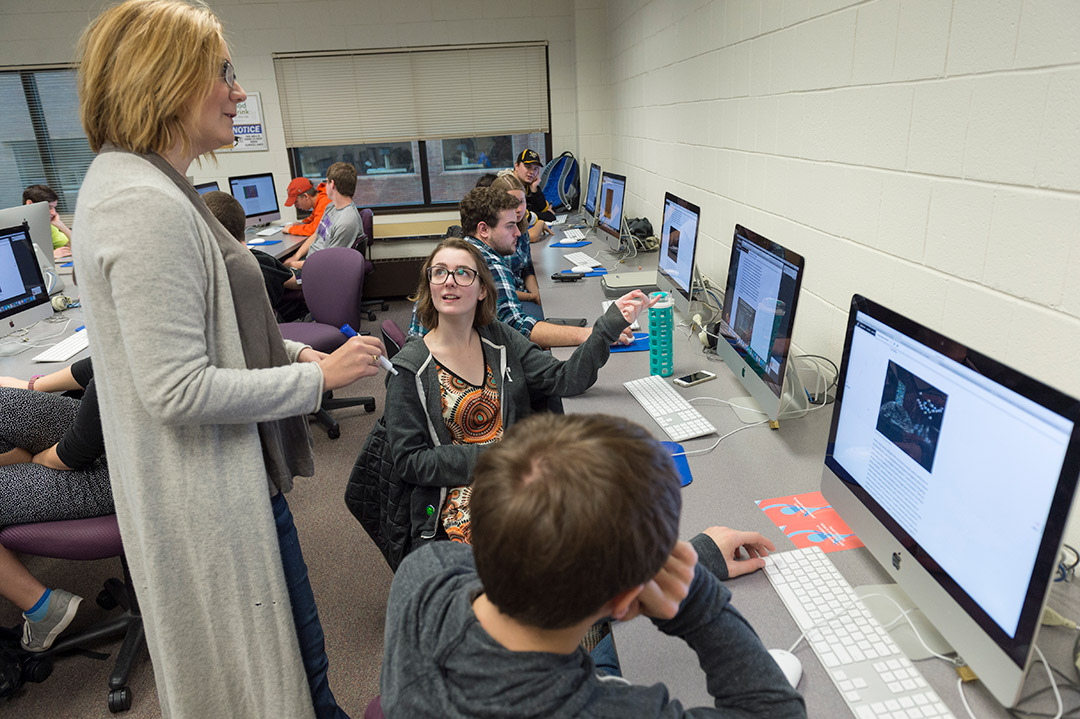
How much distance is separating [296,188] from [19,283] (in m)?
3.08

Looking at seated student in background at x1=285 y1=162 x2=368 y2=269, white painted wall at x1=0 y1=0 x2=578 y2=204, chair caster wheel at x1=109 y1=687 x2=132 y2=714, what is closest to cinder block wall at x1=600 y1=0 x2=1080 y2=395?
chair caster wheel at x1=109 y1=687 x2=132 y2=714

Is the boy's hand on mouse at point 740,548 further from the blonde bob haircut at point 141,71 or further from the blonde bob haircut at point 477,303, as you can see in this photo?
the blonde bob haircut at point 141,71

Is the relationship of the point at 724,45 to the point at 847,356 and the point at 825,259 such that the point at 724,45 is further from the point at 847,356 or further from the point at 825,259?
the point at 847,356

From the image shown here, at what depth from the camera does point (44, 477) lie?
1.91 meters

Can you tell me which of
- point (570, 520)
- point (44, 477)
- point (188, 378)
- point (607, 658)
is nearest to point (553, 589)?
point (570, 520)

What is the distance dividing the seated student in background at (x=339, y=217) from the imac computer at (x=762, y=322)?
335 cm

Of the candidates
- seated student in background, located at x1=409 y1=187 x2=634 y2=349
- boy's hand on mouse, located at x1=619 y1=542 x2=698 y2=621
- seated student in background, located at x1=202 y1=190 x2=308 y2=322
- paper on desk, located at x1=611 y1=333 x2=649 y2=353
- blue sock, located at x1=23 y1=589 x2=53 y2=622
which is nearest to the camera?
boy's hand on mouse, located at x1=619 y1=542 x2=698 y2=621

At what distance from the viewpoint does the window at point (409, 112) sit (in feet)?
19.7

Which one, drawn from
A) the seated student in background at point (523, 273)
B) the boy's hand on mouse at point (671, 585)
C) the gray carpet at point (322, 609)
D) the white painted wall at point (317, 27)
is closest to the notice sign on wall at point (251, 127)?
the white painted wall at point (317, 27)

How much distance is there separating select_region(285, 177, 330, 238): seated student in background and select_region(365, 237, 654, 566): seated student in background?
3992 mm

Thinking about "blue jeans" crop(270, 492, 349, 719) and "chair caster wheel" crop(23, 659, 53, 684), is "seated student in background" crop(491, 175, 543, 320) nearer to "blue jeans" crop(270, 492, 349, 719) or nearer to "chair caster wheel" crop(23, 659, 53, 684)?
"blue jeans" crop(270, 492, 349, 719)

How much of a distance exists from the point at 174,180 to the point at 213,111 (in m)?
0.14

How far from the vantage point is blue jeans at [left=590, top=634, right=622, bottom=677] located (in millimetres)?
1154

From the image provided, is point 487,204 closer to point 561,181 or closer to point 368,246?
point 368,246
